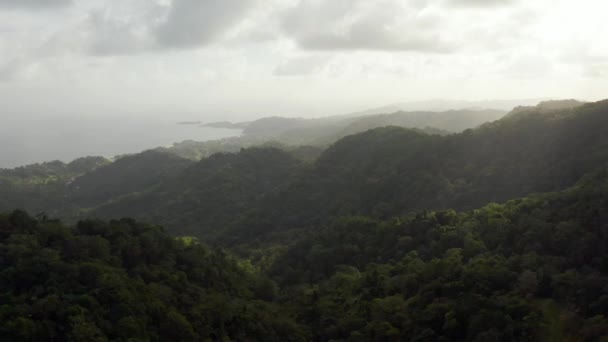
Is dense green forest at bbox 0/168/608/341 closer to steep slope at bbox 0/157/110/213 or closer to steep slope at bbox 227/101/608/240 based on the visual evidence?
steep slope at bbox 227/101/608/240

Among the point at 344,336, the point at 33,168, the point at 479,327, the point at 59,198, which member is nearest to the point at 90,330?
the point at 344,336

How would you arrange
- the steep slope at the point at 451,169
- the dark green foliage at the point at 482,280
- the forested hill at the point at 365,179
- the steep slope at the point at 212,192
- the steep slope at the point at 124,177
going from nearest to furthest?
the dark green foliage at the point at 482,280 → the steep slope at the point at 451,169 → the forested hill at the point at 365,179 → the steep slope at the point at 212,192 → the steep slope at the point at 124,177

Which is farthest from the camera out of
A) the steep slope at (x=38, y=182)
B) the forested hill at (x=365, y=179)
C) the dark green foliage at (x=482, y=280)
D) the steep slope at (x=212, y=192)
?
the steep slope at (x=38, y=182)

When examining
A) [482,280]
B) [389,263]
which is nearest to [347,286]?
[389,263]

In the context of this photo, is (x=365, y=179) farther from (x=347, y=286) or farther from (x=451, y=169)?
(x=347, y=286)

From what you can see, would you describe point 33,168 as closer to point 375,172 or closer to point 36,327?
point 375,172

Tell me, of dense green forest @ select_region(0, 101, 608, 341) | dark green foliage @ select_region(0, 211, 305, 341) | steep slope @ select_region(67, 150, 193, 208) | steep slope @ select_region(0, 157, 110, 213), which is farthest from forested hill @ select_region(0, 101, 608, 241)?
dark green foliage @ select_region(0, 211, 305, 341)

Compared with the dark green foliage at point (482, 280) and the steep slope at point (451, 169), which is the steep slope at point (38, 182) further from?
the dark green foliage at point (482, 280)

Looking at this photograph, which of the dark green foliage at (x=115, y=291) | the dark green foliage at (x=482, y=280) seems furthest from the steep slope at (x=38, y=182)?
the dark green foliage at (x=482, y=280)

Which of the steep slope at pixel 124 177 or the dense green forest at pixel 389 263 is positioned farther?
the steep slope at pixel 124 177
